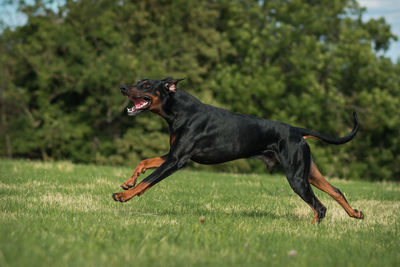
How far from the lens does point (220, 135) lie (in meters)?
5.49

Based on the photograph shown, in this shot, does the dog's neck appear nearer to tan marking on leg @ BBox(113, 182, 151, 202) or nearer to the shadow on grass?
tan marking on leg @ BBox(113, 182, 151, 202)

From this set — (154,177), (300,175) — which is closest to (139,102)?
(154,177)

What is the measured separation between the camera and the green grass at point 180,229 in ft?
10.9

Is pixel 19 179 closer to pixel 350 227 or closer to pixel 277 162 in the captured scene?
pixel 277 162

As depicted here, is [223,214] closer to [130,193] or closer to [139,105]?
[130,193]

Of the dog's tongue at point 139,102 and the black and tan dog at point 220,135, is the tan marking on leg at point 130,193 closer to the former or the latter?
the black and tan dog at point 220,135

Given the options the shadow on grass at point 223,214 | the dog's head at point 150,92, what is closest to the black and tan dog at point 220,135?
the dog's head at point 150,92

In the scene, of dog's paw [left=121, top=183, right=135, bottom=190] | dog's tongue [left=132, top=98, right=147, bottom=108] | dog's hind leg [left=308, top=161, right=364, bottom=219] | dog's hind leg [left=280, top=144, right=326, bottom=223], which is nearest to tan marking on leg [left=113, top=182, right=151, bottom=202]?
dog's paw [left=121, top=183, right=135, bottom=190]

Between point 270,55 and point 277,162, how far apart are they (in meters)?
23.8

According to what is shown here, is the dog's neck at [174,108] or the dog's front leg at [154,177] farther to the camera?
the dog's neck at [174,108]

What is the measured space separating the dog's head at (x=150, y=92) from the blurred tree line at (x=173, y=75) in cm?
1877

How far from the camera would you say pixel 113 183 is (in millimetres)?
8273

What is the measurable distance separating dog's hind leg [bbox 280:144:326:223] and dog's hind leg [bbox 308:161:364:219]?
24 cm

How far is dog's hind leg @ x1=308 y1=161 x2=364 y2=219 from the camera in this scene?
5.57m
